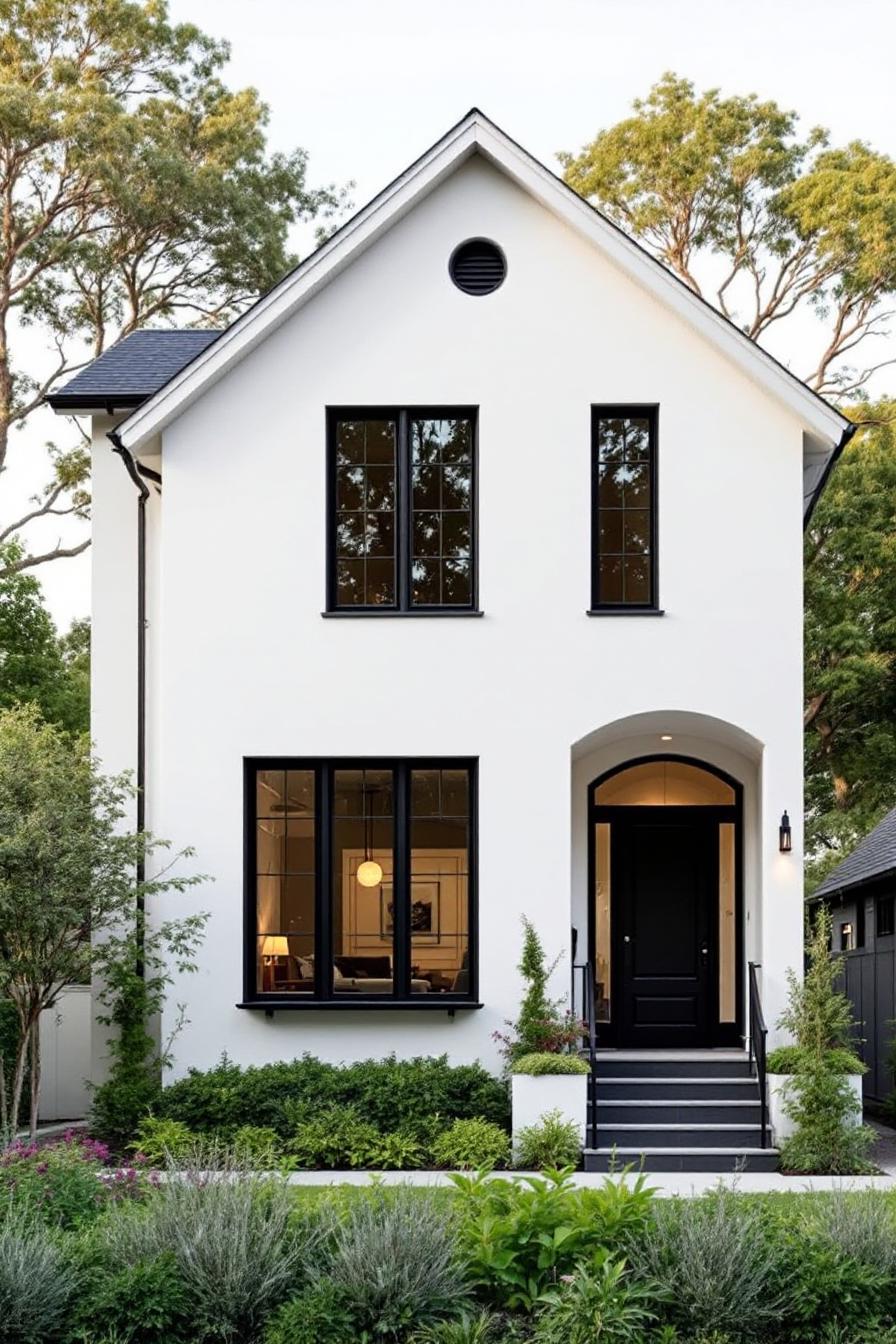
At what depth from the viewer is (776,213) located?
28.8 meters

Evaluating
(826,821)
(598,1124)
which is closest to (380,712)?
(598,1124)

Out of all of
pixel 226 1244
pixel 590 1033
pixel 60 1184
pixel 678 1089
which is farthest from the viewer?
pixel 678 1089

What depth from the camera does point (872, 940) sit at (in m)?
21.1

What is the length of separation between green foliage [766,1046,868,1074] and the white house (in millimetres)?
663

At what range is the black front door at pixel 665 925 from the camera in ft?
52.5

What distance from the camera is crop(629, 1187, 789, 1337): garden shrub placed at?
7629 millimetres

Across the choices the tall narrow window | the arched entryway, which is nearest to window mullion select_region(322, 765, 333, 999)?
the tall narrow window

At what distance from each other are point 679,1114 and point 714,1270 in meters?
6.50

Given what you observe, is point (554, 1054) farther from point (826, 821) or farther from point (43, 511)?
point (43, 511)

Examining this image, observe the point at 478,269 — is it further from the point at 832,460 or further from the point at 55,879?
the point at 55,879

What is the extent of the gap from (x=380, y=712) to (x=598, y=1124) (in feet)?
13.2

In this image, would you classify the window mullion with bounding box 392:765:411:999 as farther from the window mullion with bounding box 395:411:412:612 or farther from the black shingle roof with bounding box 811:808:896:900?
the black shingle roof with bounding box 811:808:896:900

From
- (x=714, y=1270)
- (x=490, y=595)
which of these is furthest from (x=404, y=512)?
(x=714, y=1270)

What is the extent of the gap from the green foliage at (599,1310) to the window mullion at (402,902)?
6890mm
